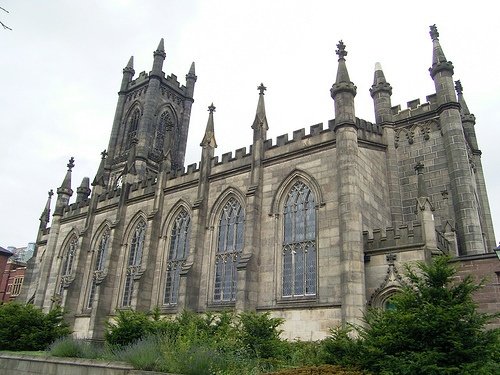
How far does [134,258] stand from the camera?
92.5ft

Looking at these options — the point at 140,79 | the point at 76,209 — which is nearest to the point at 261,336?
the point at 76,209

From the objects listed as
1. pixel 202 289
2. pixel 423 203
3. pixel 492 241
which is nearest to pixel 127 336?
pixel 202 289

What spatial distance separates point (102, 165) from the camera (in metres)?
36.8

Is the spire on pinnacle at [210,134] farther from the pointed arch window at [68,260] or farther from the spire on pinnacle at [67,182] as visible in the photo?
the spire on pinnacle at [67,182]

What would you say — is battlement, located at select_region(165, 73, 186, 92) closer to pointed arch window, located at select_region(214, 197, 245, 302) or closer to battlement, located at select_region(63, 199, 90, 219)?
battlement, located at select_region(63, 199, 90, 219)

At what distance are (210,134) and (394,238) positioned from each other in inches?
537

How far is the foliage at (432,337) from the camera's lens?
8.29 metres

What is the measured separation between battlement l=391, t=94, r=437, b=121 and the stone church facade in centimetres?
7

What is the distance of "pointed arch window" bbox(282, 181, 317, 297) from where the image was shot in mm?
18938

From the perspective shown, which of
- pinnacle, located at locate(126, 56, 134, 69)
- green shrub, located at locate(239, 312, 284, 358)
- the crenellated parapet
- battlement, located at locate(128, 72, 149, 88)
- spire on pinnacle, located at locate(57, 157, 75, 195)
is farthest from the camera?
pinnacle, located at locate(126, 56, 134, 69)

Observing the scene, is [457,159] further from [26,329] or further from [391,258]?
[26,329]

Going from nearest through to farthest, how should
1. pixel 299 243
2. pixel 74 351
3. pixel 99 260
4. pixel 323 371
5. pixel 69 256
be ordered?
pixel 323 371 < pixel 74 351 < pixel 299 243 < pixel 99 260 < pixel 69 256

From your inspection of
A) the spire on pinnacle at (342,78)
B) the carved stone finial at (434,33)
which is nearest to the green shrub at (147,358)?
the spire on pinnacle at (342,78)

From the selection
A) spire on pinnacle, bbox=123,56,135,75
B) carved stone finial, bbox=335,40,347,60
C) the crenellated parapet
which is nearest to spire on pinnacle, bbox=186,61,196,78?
spire on pinnacle, bbox=123,56,135,75
